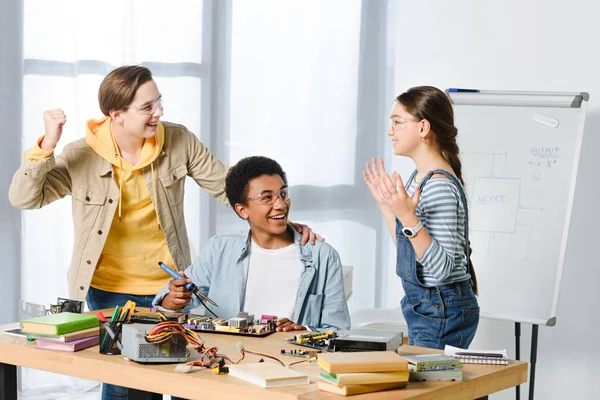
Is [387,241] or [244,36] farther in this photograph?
[387,241]

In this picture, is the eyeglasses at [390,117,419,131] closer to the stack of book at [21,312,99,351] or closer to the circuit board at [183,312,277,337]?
the circuit board at [183,312,277,337]

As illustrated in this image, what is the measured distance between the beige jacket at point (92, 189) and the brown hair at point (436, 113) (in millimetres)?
766

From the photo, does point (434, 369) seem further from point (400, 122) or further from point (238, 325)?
point (400, 122)

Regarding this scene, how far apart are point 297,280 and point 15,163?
171 centimetres

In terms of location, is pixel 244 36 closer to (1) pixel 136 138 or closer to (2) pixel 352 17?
(2) pixel 352 17

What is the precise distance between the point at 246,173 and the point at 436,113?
567mm

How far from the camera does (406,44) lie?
3.99 meters

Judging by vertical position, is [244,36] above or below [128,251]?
above

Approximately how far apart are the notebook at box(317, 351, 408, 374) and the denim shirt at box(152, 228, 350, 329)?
70cm

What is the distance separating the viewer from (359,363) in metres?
1.53

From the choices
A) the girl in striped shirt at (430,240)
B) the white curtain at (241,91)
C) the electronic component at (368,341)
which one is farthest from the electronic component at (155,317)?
→ the white curtain at (241,91)

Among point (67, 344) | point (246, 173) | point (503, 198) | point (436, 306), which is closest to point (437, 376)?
point (436, 306)

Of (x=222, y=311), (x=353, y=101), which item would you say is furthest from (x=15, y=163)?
(x=353, y=101)

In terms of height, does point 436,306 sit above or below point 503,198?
below
